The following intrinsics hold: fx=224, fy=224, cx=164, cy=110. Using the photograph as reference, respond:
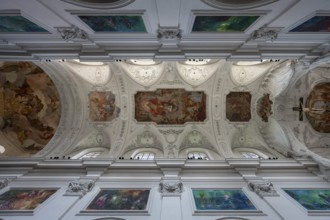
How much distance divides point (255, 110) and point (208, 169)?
6205mm

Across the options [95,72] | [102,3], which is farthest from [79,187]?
[95,72]

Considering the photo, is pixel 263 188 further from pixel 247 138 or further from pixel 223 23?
pixel 223 23

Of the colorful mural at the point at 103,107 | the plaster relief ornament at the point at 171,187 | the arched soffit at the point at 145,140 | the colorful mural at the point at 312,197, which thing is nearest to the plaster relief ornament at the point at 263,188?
the colorful mural at the point at 312,197

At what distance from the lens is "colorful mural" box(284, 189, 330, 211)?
8.48m

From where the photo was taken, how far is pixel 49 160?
11.3m

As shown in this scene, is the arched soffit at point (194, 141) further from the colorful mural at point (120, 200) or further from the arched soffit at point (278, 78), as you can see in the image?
the colorful mural at point (120, 200)

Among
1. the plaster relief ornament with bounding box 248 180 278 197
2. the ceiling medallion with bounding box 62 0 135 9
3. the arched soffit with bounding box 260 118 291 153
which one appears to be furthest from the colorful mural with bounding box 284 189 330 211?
the ceiling medallion with bounding box 62 0 135 9

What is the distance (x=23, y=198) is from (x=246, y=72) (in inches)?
542

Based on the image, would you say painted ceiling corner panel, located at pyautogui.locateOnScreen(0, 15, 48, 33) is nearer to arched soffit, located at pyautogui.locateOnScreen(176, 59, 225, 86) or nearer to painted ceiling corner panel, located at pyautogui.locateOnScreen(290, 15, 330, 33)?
painted ceiling corner panel, located at pyautogui.locateOnScreen(290, 15, 330, 33)

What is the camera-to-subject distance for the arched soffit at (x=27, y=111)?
13.9 meters

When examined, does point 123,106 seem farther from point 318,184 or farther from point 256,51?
point 318,184

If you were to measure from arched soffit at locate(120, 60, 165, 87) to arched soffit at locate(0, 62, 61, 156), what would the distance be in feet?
16.5

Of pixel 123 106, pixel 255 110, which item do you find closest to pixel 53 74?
pixel 123 106

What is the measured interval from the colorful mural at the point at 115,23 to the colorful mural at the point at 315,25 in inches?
203
